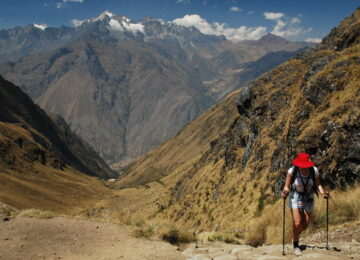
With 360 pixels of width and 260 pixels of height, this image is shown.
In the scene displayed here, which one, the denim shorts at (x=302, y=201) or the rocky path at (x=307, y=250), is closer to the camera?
the rocky path at (x=307, y=250)

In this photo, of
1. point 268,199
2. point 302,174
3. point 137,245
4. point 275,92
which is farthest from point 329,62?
point 137,245

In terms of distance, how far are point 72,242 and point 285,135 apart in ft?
63.1

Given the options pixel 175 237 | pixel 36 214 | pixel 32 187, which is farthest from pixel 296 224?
pixel 32 187

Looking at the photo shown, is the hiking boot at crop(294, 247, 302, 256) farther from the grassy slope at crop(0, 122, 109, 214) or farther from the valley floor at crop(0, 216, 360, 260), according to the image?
the grassy slope at crop(0, 122, 109, 214)

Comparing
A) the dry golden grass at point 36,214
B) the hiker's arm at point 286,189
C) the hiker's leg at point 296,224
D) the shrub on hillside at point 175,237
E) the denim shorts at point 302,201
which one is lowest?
the shrub on hillside at point 175,237

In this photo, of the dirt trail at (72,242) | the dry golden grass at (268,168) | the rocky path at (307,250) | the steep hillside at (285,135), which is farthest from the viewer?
the steep hillside at (285,135)

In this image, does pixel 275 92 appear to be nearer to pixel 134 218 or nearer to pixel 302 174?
pixel 134 218

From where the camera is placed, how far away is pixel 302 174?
9539 mm

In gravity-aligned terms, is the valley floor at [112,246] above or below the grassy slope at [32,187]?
above

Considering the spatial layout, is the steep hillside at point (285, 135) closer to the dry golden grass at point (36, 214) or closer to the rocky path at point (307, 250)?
the rocky path at point (307, 250)

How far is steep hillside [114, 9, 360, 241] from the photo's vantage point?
54.2 feet

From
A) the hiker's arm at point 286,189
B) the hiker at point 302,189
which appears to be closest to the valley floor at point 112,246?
the hiker at point 302,189

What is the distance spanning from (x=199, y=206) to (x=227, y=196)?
701 cm

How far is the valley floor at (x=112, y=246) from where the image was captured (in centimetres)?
927
